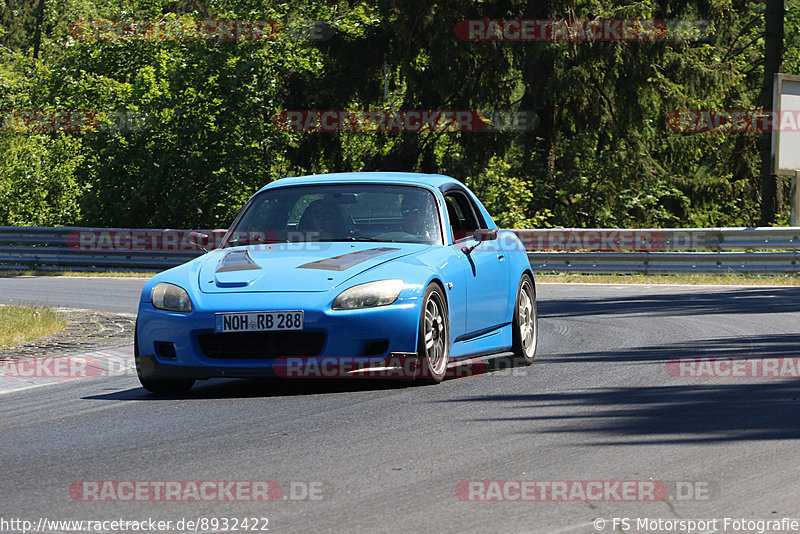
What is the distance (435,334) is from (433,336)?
0.14 ft

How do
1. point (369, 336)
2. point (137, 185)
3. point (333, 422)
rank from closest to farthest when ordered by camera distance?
point (333, 422), point (369, 336), point (137, 185)

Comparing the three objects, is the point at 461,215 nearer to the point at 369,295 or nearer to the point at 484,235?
the point at 484,235

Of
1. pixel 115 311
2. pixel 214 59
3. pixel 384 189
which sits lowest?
pixel 115 311

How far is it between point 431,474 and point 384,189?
4006 millimetres

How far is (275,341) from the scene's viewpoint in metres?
7.68

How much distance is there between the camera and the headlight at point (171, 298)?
7801 mm

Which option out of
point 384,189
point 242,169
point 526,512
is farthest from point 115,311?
point 242,169

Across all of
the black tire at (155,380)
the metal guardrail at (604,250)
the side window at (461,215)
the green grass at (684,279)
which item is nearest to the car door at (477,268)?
the side window at (461,215)

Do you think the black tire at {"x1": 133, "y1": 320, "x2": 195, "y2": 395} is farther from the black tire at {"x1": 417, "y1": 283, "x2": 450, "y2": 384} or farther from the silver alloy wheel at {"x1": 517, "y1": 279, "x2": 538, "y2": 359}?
the silver alloy wheel at {"x1": 517, "y1": 279, "x2": 538, "y2": 359}

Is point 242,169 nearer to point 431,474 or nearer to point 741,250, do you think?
point 741,250

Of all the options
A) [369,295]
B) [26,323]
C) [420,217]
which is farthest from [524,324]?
[26,323]

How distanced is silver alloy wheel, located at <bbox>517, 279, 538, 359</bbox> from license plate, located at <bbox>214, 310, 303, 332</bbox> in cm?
258

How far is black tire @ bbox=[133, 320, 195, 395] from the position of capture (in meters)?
7.97

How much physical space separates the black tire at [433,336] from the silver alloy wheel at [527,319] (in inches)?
55.7
